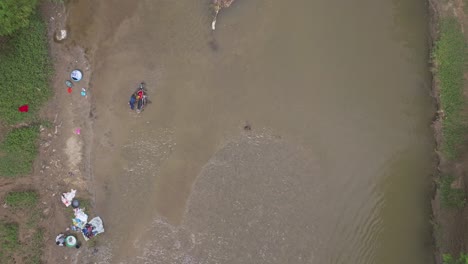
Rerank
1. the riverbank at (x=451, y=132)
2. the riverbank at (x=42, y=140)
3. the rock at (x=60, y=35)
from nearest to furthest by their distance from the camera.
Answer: the riverbank at (x=42, y=140) → the rock at (x=60, y=35) → the riverbank at (x=451, y=132)

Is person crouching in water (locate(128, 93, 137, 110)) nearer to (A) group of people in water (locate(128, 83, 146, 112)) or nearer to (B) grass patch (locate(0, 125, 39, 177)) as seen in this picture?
(A) group of people in water (locate(128, 83, 146, 112))

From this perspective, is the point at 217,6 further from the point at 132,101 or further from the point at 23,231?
the point at 23,231

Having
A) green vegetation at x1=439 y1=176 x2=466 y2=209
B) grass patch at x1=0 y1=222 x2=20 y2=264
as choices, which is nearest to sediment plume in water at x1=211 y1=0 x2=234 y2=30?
grass patch at x1=0 y1=222 x2=20 y2=264

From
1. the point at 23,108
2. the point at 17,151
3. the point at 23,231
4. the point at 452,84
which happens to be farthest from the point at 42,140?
the point at 452,84

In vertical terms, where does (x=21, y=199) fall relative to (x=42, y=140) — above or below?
below

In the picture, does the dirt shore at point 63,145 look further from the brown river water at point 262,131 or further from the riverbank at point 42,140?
the brown river water at point 262,131

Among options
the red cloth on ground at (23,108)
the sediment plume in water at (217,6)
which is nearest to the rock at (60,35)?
the red cloth on ground at (23,108)
